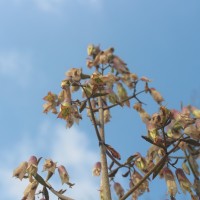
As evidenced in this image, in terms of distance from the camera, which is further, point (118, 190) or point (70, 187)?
point (118, 190)

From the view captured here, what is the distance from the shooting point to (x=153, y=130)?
3090 mm

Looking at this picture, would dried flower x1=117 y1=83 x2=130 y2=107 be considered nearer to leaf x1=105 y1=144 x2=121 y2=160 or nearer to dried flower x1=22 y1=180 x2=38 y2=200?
leaf x1=105 y1=144 x2=121 y2=160


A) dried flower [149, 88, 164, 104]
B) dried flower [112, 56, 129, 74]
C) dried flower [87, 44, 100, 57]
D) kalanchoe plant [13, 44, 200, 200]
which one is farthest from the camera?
dried flower [87, 44, 100, 57]

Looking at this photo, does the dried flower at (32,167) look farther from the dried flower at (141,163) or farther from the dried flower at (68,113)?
the dried flower at (141,163)

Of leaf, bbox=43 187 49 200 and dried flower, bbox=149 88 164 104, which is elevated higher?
dried flower, bbox=149 88 164 104

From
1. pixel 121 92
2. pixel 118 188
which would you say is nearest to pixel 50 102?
pixel 121 92

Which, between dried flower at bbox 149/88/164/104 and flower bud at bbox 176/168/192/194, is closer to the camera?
flower bud at bbox 176/168/192/194

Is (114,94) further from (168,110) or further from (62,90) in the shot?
(168,110)

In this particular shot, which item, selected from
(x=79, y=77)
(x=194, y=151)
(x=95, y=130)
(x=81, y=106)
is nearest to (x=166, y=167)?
(x=194, y=151)

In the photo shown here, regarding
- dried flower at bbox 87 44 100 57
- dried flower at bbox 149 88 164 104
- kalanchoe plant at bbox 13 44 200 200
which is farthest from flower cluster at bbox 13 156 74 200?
dried flower at bbox 87 44 100 57

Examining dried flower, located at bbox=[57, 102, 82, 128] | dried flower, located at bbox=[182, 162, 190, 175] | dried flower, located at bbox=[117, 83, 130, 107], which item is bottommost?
dried flower, located at bbox=[182, 162, 190, 175]

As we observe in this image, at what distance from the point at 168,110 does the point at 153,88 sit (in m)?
1.57

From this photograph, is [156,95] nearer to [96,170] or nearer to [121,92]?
[121,92]

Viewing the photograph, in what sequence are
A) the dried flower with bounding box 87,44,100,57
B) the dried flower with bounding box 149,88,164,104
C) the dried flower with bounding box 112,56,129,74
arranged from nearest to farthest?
the dried flower with bounding box 149,88,164,104 → the dried flower with bounding box 112,56,129,74 → the dried flower with bounding box 87,44,100,57
